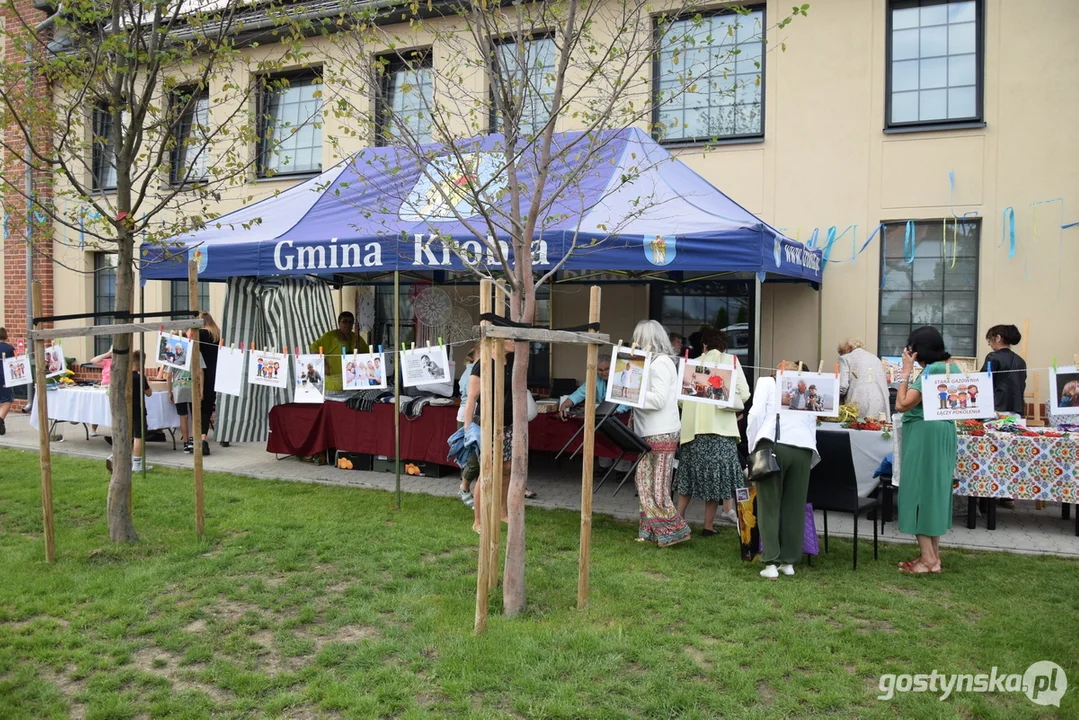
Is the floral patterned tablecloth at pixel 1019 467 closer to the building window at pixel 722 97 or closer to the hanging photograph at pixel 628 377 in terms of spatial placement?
the hanging photograph at pixel 628 377

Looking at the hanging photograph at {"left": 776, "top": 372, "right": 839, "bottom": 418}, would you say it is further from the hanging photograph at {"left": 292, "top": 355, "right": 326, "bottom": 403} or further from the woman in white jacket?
the hanging photograph at {"left": 292, "top": 355, "right": 326, "bottom": 403}

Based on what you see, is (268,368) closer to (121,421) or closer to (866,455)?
(121,421)

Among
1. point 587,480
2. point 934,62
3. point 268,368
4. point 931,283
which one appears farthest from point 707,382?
point 934,62

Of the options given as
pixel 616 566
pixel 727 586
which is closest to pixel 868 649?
pixel 727 586

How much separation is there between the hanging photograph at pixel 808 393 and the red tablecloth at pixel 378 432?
2.73 metres

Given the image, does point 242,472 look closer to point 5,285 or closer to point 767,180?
point 767,180

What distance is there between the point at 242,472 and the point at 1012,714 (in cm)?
795

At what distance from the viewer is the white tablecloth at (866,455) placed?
747 cm

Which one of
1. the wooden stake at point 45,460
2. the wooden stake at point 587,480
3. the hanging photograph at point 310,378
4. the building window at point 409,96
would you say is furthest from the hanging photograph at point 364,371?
the wooden stake at point 587,480

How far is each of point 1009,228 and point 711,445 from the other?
5.19 metres

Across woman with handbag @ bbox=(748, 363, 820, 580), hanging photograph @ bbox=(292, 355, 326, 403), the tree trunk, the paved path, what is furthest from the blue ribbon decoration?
the tree trunk

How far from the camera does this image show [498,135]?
30.7 feet

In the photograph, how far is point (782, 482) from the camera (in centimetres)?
561

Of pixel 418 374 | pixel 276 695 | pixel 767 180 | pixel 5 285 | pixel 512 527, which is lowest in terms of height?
pixel 276 695
